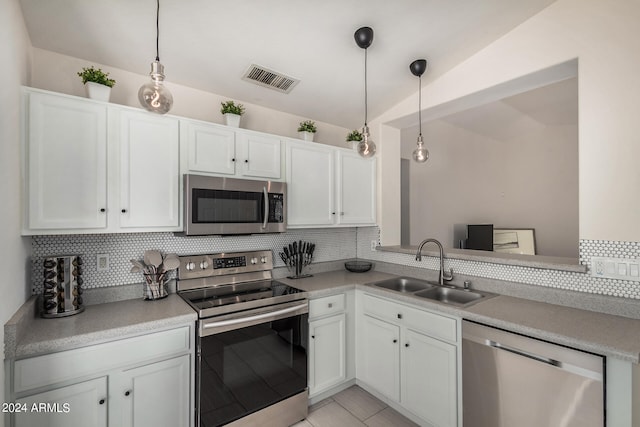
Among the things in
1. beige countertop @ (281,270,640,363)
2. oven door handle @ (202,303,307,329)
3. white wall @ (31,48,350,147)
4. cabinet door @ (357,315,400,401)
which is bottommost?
cabinet door @ (357,315,400,401)

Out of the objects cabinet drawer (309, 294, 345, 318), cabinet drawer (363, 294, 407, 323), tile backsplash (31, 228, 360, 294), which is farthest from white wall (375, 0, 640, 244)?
tile backsplash (31, 228, 360, 294)

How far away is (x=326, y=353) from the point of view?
241 centimetres

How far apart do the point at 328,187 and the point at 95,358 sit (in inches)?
79.9

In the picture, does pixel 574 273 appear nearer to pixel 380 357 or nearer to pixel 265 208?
pixel 380 357

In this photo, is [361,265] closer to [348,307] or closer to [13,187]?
[348,307]

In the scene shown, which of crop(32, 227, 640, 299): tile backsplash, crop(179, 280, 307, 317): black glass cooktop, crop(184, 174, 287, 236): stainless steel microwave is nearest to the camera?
crop(32, 227, 640, 299): tile backsplash

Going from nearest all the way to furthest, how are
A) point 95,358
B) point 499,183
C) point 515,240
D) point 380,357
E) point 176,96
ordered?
point 95,358 < point 176,96 < point 380,357 < point 515,240 < point 499,183

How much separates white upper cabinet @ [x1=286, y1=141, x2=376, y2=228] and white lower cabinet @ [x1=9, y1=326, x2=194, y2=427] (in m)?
1.29

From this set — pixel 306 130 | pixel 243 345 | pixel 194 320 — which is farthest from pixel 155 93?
pixel 306 130

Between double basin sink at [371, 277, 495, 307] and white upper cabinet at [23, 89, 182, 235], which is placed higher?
white upper cabinet at [23, 89, 182, 235]

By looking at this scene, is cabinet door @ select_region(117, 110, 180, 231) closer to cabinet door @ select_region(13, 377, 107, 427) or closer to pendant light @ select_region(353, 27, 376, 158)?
cabinet door @ select_region(13, 377, 107, 427)

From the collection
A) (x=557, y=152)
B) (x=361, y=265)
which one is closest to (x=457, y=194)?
(x=557, y=152)

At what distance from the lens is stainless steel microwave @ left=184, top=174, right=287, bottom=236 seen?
2000 millimetres

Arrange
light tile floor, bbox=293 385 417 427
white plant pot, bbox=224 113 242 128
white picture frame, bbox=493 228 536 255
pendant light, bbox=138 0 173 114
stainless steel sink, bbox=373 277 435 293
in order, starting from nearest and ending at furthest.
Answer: pendant light, bbox=138 0 173 114, light tile floor, bbox=293 385 417 427, white plant pot, bbox=224 113 242 128, stainless steel sink, bbox=373 277 435 293, white picture frame, bbox=493 228 536 255
